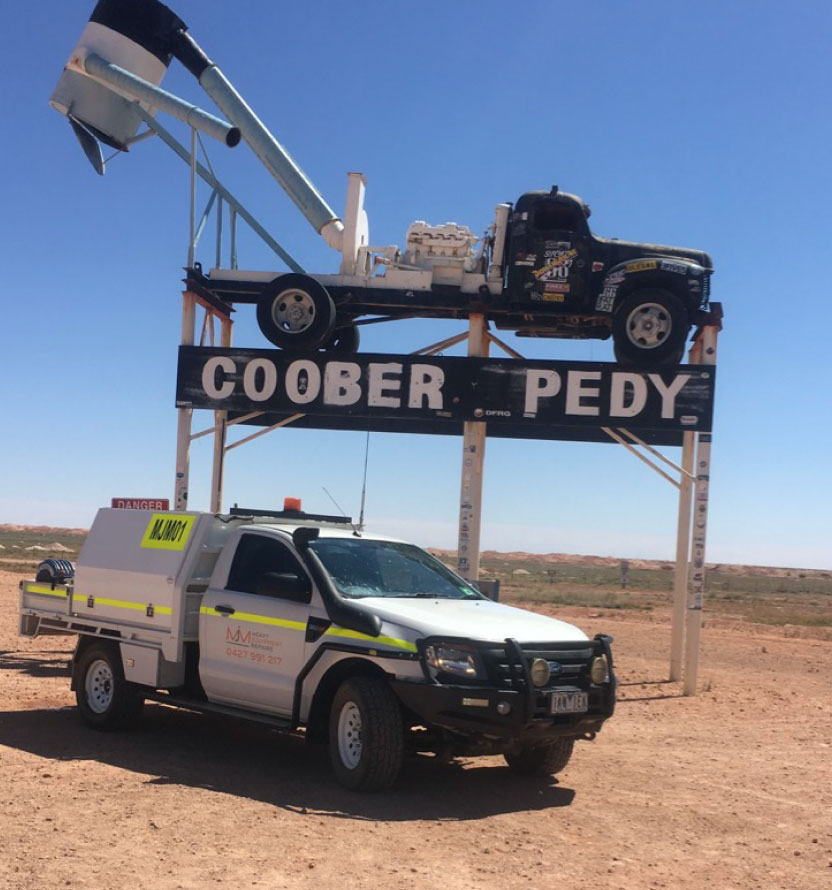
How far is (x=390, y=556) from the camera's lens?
930 centimetres

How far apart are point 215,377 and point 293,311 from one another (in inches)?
57.4

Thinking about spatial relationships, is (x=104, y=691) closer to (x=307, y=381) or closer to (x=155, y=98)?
(x=307, y=381)

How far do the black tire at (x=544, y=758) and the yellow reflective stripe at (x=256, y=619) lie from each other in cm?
185

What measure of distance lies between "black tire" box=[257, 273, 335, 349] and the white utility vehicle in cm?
536

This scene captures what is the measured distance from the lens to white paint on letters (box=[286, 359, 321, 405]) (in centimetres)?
1571

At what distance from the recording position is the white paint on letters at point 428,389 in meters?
15.5

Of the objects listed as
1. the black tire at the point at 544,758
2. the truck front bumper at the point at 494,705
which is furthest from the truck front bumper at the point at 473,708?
the black tire at the point at 544,758

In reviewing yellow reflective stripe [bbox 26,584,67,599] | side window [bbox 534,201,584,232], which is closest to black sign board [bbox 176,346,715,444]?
side window [bbox 534,201,584,232]

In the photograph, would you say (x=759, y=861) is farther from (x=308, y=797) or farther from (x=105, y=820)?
(x=105, y=820)

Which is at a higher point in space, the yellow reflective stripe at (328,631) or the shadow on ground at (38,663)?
the yellow reflective stripe at (328,631)

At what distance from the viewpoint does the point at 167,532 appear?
9.91m

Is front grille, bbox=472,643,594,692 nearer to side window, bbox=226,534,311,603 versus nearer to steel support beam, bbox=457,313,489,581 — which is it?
side window, bbox=226,534,311,603

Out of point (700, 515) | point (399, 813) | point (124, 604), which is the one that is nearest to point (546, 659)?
point (399, 813)

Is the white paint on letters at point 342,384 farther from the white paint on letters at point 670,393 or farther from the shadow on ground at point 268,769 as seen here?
the shadow on ground at point 268,769
